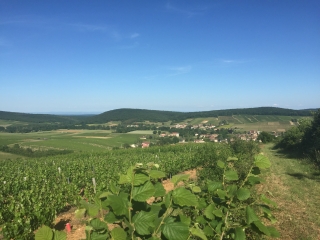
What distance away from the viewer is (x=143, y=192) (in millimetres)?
997

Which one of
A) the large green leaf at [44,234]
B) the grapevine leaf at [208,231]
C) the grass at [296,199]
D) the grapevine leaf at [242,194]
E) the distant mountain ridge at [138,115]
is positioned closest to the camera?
the large green leaf at [44,234]

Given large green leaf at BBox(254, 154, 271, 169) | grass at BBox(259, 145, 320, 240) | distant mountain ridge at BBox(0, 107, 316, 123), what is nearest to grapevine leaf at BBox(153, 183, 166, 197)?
large green leaf at BBox(254, 154, 271, 169)

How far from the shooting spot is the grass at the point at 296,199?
669 centimetres

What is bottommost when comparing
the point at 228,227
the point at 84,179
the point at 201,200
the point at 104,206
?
the point at 84,179

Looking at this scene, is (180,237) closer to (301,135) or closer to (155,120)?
(301,135)

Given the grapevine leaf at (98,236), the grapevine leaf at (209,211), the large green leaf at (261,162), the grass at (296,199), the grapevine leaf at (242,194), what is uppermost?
the large green leaf at (261,162)

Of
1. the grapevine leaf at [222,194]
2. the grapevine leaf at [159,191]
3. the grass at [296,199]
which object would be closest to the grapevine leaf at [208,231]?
the grapevine leaf at [222,194]

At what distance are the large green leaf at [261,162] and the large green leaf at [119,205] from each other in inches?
33.2

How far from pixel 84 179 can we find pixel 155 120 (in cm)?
11932

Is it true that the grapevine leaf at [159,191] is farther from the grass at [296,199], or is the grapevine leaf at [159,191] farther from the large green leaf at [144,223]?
the grass at [296,199]

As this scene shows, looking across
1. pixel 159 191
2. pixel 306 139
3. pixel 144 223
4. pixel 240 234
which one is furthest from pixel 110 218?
pixel 306 139

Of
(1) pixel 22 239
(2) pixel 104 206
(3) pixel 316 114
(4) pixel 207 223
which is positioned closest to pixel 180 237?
(2) pixel 104 206

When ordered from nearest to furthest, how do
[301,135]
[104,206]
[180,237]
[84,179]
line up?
[180,237]
[104,206]
[84,179]
[301,135]

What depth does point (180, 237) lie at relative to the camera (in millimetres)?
929
